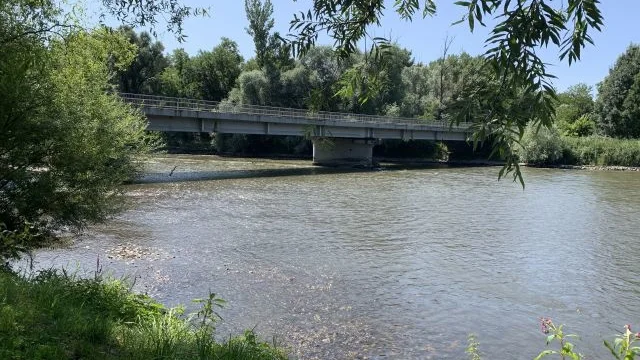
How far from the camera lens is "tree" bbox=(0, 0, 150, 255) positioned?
37.1 ft

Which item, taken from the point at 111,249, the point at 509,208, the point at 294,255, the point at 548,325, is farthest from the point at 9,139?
the point at 509,208

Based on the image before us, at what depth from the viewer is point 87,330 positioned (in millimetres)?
5781

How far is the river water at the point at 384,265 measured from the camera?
35.4 ft

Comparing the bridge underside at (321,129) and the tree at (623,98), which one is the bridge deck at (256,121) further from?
the tree at (623,98)

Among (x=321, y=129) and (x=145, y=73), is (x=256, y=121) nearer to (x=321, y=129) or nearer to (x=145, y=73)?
(x=321, y=129)

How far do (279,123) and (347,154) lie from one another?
48.7 ft

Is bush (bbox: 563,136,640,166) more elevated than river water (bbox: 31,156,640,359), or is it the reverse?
bush (bbox: 563,136,640,166)

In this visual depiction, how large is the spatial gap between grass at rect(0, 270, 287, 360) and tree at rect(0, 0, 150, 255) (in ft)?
15.9

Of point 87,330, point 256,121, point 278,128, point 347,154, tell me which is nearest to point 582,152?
point 347,154

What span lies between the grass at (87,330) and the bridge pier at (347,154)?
51.9m

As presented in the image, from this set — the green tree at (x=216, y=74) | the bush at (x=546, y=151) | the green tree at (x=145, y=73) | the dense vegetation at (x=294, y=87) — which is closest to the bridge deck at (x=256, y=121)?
the dense vegetation at (x=294, y=87)

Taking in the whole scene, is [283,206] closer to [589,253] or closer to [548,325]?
[589,253]

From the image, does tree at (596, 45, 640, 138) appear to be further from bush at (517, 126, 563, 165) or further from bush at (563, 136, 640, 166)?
bush at (517, 126, 563, 165)

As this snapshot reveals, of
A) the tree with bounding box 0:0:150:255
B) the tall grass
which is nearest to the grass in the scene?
the tree with bounding box 0:0:150:255
